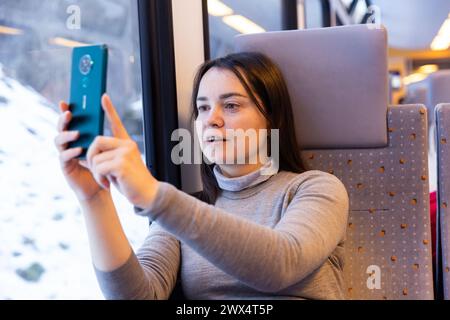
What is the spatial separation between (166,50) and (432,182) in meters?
1.43

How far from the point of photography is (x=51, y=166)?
4.22 feet

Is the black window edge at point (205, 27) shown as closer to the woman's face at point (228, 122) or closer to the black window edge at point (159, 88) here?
the black window edge at point (159, 88)

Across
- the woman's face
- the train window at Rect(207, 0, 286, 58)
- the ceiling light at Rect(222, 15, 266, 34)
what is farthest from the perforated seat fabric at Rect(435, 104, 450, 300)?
the ceiling light at Rect(222, 15, 266, 34)

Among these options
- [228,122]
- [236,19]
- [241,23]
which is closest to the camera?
[228,122]

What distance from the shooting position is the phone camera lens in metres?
0.79

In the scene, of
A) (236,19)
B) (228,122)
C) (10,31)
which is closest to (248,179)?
(228,122)

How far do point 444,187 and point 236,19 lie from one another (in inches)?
59.3

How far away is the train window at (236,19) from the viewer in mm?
1980

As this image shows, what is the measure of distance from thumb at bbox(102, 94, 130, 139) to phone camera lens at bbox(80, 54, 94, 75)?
0.06 meters

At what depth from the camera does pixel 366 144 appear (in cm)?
133

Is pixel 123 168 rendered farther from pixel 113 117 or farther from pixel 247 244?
pixel 247 244

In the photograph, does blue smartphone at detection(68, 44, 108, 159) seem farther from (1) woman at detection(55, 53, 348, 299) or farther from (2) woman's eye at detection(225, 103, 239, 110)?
(2) woman's eye at detection(225, 103, 239, 110)

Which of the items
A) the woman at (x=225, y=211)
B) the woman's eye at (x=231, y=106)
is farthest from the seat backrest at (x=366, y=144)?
the woman's eye at (x=231, y=106)
